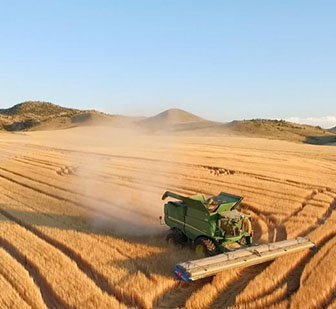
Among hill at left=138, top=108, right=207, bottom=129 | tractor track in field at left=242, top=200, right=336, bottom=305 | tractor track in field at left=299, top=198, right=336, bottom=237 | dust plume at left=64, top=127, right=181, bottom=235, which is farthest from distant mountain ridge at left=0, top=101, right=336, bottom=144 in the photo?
tractor track in field at left=242, top=200, right=336, bottom=305

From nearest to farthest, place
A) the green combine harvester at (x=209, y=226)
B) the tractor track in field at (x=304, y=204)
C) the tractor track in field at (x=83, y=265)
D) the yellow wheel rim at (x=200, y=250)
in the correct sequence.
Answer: the tractor track in field at (x=83, y=265) < the green combine harvester at (x=209, y=226) < the yellow wheel rim at (x=200, y=250) < the tractor track in field at (x=304, y=204)

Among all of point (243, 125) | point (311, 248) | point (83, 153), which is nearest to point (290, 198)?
point (311, 248)

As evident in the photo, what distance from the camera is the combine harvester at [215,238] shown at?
7394mm

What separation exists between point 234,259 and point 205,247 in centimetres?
115

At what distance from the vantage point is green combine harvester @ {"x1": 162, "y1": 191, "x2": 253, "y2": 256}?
29.0ft

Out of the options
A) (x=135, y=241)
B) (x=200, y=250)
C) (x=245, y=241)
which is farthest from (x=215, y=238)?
(x=135, y=241)

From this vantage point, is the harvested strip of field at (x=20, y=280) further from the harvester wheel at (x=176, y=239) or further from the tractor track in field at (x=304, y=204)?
the tractor track in field at (x=304, y=204)

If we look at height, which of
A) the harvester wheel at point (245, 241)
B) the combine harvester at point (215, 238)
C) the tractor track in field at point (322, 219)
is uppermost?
the combine harvester at point (215, 238)

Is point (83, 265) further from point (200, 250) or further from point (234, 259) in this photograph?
point (234, 259)

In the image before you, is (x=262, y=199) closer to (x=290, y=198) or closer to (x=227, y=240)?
(x=290, y=198)

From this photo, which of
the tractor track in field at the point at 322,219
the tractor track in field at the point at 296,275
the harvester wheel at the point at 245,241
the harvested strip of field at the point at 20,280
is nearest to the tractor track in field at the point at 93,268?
the harvested strip of field at the point at 20,280

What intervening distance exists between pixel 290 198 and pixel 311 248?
6.54 meters

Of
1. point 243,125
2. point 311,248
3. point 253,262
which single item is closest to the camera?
point 253,262

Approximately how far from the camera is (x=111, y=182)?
19.3 m
